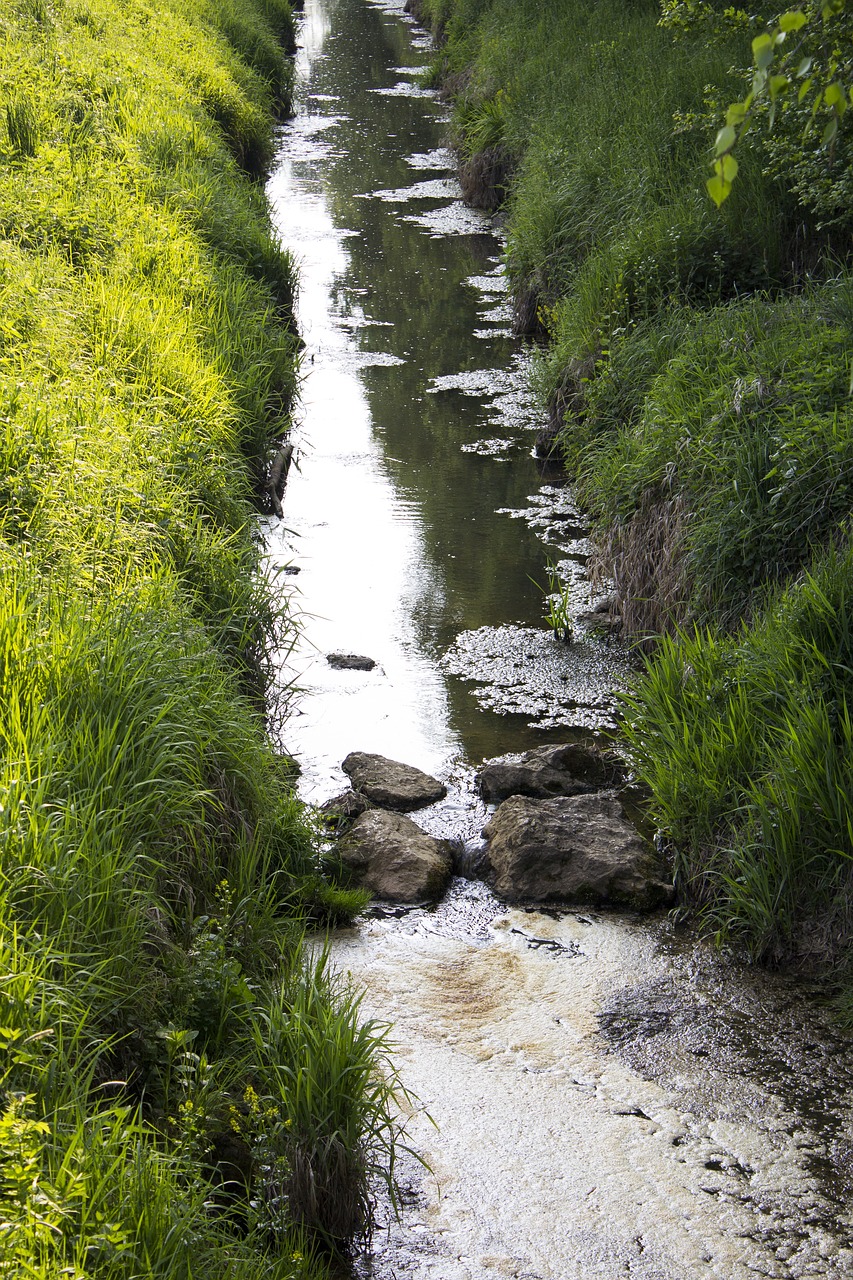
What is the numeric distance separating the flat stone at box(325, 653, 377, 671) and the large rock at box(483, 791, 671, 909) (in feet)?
4.82

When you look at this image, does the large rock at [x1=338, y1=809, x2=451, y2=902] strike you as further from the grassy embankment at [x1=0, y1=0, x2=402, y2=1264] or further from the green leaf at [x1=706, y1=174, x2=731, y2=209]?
the green leaf at [x1=706, y1=174, x2=731, y2=209]

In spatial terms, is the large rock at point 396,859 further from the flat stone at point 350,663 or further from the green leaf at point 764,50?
the green leaf at point 764,50

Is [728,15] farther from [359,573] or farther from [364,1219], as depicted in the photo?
[364,1219]

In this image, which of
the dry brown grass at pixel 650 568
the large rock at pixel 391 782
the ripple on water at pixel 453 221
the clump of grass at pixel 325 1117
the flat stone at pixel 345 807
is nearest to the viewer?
the clump of grass at pixel 325 1117

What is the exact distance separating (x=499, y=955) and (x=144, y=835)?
1371 mm

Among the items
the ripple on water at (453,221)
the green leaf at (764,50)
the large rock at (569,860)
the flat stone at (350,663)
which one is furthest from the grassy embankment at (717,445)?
the green leaf at (764,50)

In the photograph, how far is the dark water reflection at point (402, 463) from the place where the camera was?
17.5 ft

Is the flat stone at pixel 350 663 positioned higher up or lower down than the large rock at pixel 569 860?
lower down

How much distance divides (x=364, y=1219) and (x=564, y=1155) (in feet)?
1.85

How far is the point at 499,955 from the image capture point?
12.7 feet

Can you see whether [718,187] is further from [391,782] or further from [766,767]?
[391,782]

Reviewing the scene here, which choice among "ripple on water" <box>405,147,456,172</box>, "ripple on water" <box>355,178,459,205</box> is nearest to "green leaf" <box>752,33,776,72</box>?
"ripple on water" <box>355,178,459,205</box>

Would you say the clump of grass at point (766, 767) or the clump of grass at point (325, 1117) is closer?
the clump of grass at point (325, 1117)

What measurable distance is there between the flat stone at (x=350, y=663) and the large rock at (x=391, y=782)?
32.7 inches
